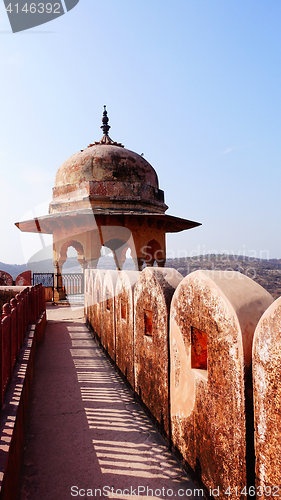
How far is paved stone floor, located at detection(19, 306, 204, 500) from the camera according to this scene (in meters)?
2.44

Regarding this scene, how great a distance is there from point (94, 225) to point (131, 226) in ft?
4.88

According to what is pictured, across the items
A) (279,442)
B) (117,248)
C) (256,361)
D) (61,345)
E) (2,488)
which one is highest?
(117,248)

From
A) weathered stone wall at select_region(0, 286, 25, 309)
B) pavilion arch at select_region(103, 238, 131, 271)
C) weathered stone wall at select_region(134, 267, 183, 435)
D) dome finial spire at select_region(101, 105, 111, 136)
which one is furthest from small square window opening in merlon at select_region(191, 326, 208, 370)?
dome finial spire at select_region(101, 105, 111, 136)

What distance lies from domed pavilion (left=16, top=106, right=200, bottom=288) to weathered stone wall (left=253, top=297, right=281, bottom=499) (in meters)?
9.94

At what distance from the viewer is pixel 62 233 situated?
12555mm

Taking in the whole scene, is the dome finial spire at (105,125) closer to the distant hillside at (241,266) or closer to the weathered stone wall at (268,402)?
the distant hillside at (241,266)

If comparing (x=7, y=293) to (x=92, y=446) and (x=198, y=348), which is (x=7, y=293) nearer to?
(x=92, y=446)

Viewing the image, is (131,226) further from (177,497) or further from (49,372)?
(177,497)

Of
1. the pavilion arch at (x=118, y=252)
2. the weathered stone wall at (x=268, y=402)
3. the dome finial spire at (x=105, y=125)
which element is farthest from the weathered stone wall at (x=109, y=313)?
the dome finial spire at (x=105, y=125)

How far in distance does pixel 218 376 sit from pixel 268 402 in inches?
17.8

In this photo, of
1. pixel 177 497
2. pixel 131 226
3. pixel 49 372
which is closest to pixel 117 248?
pixel 131 226

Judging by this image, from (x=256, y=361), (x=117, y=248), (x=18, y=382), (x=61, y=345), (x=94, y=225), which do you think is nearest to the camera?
(x=256, y=361)

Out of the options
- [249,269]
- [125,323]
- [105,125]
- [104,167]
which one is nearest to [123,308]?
[125,323]

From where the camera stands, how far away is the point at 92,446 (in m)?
3.02
